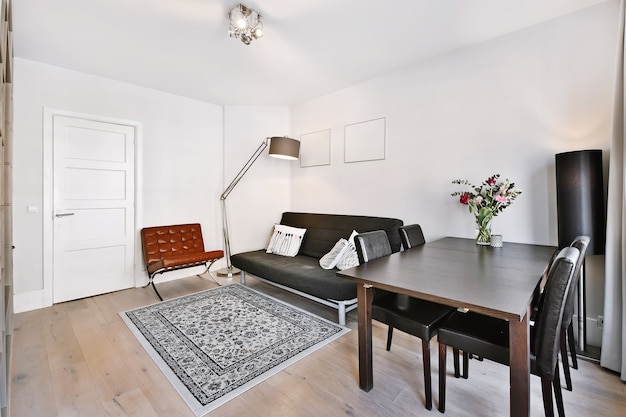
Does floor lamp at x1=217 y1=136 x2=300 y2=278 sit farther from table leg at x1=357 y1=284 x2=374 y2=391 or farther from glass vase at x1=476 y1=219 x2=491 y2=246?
table leg at x1=357 y1=284 x2=374 y2=391

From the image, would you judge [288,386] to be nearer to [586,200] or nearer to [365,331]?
[365,331]

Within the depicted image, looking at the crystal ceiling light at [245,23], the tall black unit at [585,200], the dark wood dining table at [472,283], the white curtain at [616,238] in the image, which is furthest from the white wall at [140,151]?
the white curtain at [616,238]

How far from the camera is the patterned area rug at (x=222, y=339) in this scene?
1802mm

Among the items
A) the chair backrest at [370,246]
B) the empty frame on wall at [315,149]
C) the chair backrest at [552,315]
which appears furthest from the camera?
the empty frame on wall at [315,149]

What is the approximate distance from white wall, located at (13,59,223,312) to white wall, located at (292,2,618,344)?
2198 mm

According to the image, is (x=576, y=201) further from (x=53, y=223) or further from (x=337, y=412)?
(x=53, y=223)

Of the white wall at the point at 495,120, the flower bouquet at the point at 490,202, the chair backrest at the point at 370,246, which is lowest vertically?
the chair backrest at the point at 370,246

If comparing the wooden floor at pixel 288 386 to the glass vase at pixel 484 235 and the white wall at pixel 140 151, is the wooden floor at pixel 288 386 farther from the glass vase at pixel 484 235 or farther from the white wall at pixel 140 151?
the white wall at pixel 140 151

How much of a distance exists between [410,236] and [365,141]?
66.2 inches

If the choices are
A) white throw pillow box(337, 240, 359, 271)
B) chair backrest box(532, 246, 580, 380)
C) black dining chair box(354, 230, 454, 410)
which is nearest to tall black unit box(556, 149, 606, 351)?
chair backrest box(532, 246, 580, 380)

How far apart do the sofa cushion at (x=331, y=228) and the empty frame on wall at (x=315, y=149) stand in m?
0.83

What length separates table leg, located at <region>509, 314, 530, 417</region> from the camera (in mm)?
1146

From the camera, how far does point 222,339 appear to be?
2307mm

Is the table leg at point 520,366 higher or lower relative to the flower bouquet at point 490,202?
lower
